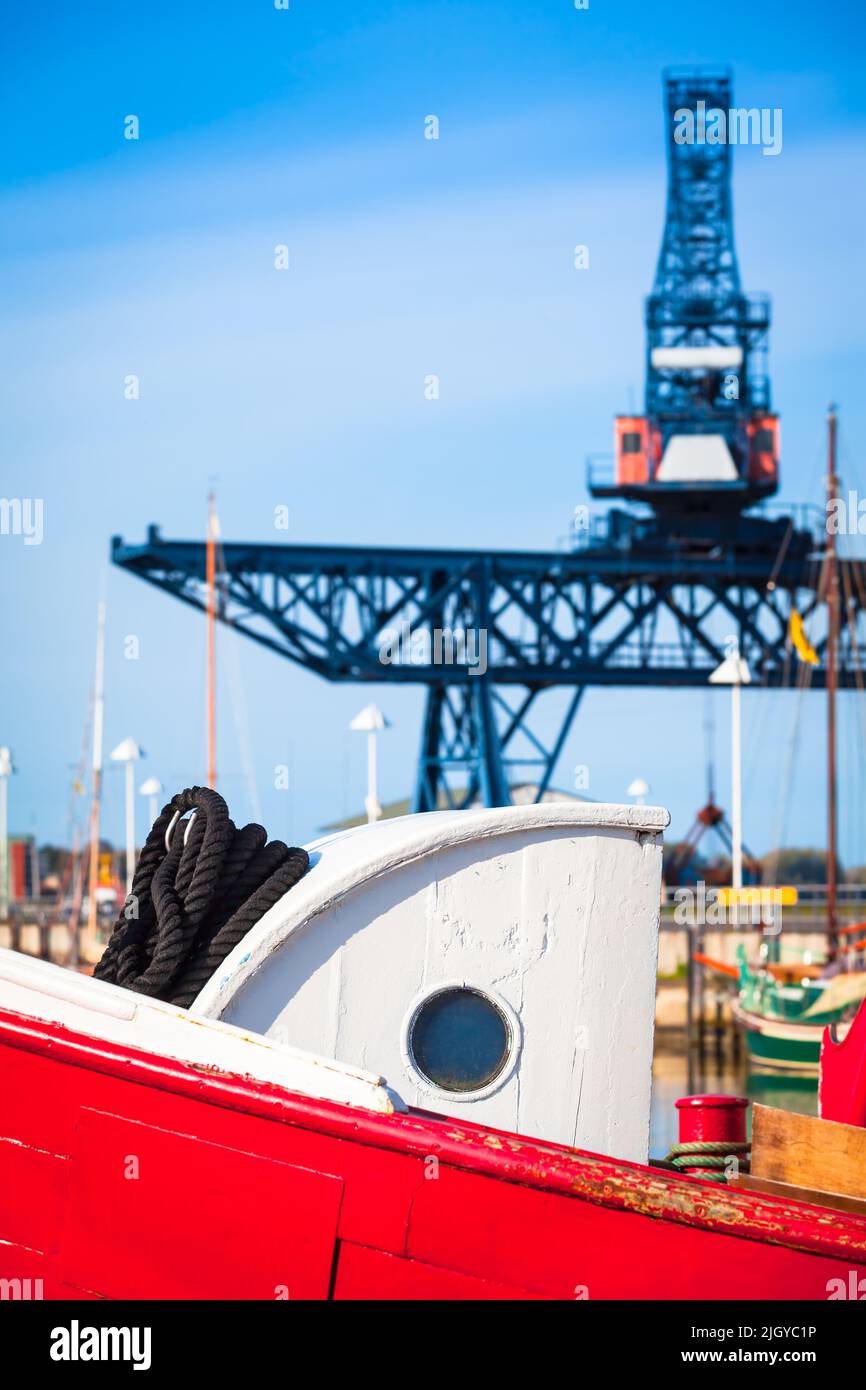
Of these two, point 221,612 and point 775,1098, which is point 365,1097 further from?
point 221,612

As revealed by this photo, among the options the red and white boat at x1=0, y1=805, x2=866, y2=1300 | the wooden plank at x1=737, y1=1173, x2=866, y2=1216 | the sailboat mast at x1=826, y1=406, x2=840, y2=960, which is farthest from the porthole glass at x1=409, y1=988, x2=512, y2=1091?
the sailboat mast at x1=826, y1=406, x2=840, y2=960

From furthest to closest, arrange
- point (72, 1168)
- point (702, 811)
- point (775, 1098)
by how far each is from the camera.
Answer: point (702, 811) → point (775, 1098) → point (72, 1168)

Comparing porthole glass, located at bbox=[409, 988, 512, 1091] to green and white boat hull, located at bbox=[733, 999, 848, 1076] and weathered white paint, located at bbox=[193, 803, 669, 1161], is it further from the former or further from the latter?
green and white boat hull, located at bbox=[733, 999, 848, 1076]

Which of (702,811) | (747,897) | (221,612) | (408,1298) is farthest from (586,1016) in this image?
(702,811)

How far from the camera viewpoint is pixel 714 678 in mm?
32719

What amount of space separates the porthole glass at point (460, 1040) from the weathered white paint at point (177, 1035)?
685 millimetres

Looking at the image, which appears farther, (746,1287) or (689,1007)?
(689,1007)

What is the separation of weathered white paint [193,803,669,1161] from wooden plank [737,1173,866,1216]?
416 mm

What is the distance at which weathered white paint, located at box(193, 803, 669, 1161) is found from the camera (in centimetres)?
520

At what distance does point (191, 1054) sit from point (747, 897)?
108 feet

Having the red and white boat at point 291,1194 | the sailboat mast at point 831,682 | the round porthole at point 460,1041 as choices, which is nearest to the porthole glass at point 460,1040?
the round porthole at point 460,1041

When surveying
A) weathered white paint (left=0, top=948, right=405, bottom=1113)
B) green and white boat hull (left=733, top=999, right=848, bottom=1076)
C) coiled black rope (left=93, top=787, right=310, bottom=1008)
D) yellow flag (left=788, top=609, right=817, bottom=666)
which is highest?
yellow flag (left=788, top=609, right=817, bottom=666)

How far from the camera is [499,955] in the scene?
5.33m

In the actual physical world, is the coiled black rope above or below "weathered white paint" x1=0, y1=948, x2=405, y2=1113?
above
